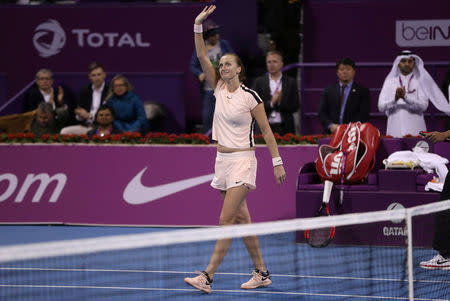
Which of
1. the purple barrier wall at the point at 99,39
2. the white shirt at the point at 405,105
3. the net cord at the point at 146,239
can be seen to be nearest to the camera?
the net cord at the point at 146,239

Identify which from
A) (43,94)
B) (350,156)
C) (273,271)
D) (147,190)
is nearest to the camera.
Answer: (273,271)

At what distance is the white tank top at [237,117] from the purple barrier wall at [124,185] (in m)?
3.32

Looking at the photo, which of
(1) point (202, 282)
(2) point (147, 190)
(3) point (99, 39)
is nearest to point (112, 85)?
(2) point (147, 190)

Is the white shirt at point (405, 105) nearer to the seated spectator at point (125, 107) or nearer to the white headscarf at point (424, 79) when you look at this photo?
the white headscarf at point (424, 79)

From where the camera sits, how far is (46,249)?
11.9ft

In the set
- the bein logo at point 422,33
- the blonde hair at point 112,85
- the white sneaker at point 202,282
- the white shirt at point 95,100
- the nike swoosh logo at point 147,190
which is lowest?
the white sneaker at point 202,282

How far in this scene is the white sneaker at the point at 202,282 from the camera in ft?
21.8

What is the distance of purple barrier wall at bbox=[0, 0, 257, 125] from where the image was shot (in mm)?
13297

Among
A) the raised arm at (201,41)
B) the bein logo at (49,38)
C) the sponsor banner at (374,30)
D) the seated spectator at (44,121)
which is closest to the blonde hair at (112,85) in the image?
the seated spectator at (44,121)

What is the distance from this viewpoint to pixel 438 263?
7457 millimetres

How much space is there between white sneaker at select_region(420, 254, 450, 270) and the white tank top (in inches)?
80.4

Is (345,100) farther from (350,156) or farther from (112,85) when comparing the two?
(112,85)

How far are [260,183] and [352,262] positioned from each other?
239cm

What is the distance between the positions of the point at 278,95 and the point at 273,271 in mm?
3669
